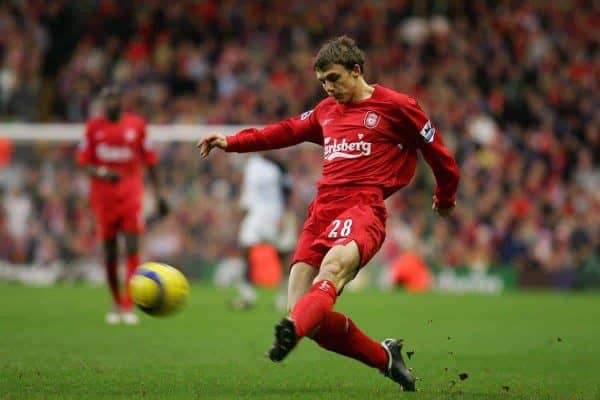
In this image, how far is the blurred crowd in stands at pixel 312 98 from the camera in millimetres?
23250

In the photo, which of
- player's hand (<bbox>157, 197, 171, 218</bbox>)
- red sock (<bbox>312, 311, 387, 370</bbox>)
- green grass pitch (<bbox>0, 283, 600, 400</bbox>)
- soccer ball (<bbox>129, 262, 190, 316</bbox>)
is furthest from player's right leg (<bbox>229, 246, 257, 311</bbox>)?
red sock (<bbox>312, 311, 387, 370</bbox>)

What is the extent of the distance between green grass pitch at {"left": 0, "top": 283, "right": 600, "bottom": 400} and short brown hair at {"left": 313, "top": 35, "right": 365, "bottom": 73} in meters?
2.17

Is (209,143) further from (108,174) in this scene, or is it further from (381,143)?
(108,174)

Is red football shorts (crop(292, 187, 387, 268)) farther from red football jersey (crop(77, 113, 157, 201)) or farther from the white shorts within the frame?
the white shorts

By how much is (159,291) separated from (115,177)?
5.88 metres

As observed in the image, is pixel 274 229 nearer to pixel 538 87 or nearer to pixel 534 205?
pixel 534 205

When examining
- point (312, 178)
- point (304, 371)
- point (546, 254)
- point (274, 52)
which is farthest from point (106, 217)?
point (274, 52)

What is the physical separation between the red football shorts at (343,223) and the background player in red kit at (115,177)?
6.39 meters

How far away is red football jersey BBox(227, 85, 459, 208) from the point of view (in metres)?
7.87

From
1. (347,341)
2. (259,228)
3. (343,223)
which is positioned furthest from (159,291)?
(259,228)

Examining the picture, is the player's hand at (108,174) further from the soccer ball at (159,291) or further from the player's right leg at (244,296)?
the soccer ball at (159,291)

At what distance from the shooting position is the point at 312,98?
25562mm

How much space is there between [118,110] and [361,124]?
261 inches

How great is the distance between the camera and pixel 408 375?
26.0 ft
